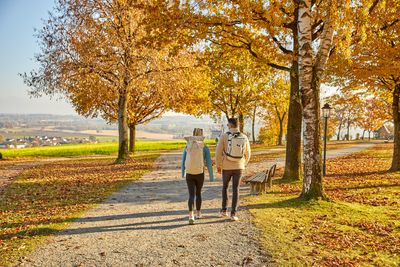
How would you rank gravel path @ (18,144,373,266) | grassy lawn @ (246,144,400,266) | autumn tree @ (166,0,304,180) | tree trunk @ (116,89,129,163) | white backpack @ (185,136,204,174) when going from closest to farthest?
gravel path @ (18,144,373,266)
grassy lawn @ (246,144,400,266)
white backpack @ (185,136,204,174)
autumn tree @ (166,0,304,180)
tree trunk @ (116,89,129,163)

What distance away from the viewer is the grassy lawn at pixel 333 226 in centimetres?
592

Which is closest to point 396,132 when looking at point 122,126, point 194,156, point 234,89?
point 194,156

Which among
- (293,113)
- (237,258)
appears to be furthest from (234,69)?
(237,258)

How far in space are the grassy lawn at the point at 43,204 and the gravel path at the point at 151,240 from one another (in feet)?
1.38

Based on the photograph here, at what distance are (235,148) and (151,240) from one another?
274cm

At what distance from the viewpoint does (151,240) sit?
6.82 meters

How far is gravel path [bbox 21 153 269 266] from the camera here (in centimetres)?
582

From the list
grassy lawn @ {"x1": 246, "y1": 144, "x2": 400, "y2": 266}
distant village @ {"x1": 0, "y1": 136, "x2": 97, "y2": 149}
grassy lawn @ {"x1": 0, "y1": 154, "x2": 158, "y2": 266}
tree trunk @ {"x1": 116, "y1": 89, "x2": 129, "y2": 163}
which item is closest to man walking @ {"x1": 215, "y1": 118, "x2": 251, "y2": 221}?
grassy lawn @ {"x1": 246, "y1": 144, "x2": 400, "y2": 266}

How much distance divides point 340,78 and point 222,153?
44.6 feet

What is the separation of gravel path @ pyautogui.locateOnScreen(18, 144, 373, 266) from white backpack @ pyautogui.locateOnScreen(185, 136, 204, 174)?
4.11 ft

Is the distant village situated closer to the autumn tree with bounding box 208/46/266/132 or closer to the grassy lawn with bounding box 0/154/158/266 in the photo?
the autumn tree with bounding box 208/46/266/132

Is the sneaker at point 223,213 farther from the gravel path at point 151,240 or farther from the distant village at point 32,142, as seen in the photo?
the distant village at point 32,142

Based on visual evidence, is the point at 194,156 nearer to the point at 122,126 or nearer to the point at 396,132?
the point at 396,132

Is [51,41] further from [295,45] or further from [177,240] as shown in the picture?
[177,240]
